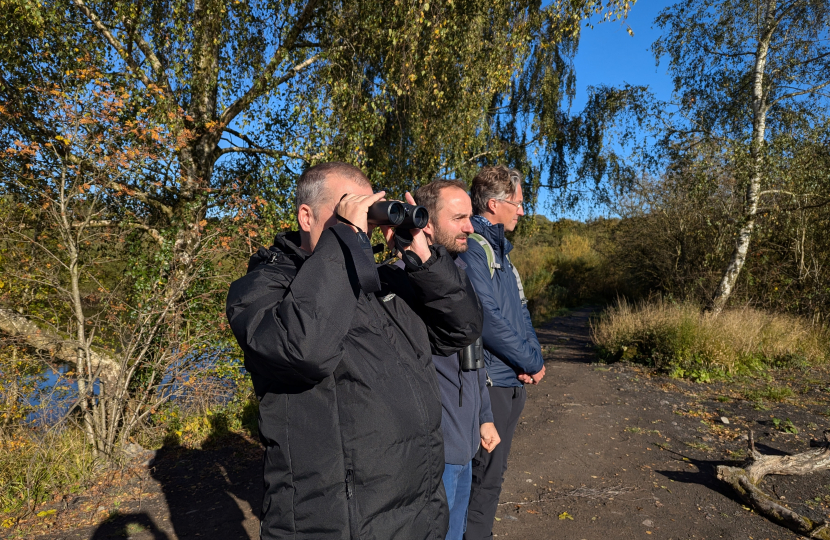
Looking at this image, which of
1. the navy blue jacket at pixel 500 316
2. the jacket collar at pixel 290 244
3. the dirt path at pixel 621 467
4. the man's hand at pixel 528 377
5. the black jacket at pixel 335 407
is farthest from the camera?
the dirt path at pixel 621 467

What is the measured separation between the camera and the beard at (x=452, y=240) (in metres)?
2.33

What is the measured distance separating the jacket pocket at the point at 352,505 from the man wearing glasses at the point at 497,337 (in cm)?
126

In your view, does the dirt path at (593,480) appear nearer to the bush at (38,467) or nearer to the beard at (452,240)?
the bush at (38,467)

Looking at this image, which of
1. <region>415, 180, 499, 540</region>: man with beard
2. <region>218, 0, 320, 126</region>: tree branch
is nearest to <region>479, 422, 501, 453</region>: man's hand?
<region>415, 180, 499, 540</region>: man with beard

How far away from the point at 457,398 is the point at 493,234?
3.23 feet

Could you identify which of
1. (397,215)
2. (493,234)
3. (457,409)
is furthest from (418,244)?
(493,234)

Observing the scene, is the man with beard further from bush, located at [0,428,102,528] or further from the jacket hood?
bush, located at [0,428,102,528]

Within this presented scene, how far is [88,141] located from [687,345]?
28.5ft

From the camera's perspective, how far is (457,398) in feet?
6.67

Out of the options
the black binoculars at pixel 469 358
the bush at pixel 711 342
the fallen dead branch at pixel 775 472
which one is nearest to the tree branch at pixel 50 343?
the black binoculars at pixel 469 358

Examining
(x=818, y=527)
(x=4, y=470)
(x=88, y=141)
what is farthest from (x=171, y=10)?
(x=818, y=527)

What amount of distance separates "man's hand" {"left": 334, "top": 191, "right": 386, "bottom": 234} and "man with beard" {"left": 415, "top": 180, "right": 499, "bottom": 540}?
348 mm

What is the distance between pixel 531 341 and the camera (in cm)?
269

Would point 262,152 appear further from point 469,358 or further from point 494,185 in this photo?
point 469,358
